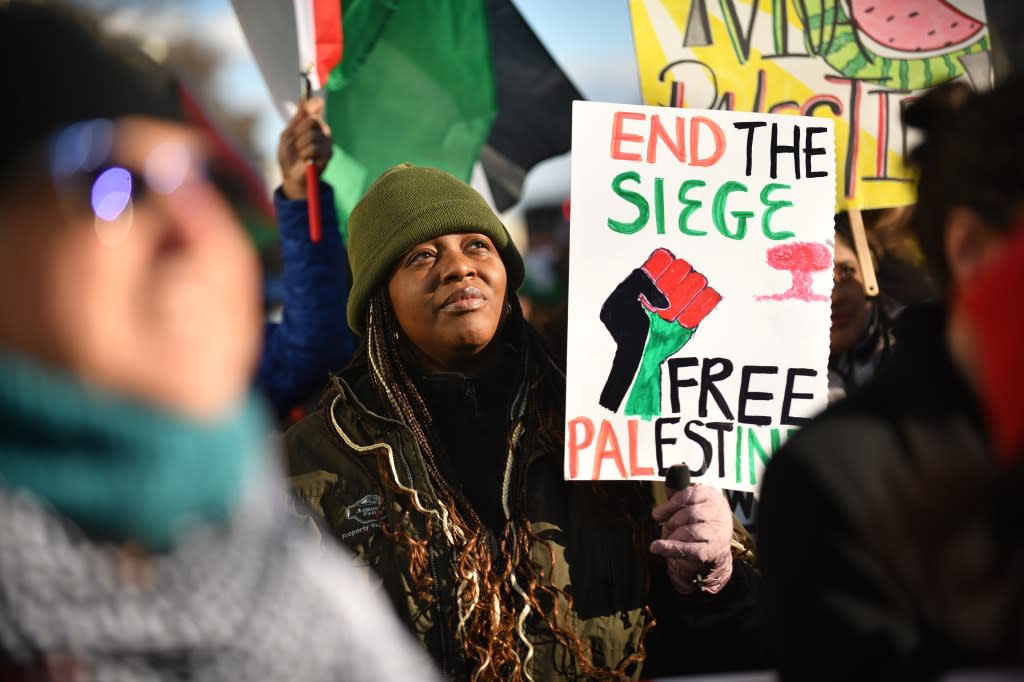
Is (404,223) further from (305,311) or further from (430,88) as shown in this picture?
(430,88)

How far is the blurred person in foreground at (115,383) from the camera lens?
815 millimetres

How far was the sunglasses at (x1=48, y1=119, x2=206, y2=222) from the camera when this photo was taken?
826 mm

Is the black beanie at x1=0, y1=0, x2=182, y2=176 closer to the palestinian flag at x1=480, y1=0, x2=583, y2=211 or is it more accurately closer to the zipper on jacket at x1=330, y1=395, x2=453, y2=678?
the zipper on jacket at x1=330, y1=395, x2=453, y2=678

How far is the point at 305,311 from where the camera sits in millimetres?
2826

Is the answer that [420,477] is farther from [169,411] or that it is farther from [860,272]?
[860,272]

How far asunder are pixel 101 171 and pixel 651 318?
178 centimetres

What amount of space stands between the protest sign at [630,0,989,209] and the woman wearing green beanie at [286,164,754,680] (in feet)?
3.24

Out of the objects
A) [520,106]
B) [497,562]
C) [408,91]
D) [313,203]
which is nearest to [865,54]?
[520,106]

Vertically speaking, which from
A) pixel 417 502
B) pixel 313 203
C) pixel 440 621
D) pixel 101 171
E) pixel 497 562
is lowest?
pixel 440 621

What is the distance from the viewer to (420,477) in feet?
7.48

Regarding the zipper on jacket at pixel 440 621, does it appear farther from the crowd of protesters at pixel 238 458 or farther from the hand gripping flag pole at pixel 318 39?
the hand gripping flag pole at pixel 318 39

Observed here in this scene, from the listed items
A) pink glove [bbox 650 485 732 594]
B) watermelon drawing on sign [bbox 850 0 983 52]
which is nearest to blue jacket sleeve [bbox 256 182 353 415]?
pink glove [bbox 650 485 732 594]

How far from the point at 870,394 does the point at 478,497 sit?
47.8 inches

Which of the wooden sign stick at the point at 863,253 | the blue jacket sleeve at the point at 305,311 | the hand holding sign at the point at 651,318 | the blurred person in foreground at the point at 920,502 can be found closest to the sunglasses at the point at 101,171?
the blurred person in foreground at the point at 920,502
